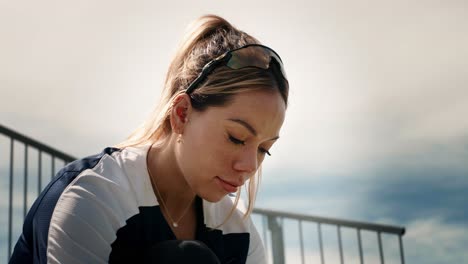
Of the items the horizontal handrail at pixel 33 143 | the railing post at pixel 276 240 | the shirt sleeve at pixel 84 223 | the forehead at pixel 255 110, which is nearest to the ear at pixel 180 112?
the forehead at pixel 255 110

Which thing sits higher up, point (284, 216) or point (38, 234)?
point (284, 216)

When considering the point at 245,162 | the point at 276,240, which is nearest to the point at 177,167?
the point at 245,162

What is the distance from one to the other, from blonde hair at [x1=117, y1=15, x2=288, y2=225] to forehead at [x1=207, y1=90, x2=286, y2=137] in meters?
0.02

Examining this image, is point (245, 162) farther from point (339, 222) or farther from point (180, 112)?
point (339, 222)

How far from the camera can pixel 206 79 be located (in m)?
2.06

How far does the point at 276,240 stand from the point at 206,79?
3277 millimetres

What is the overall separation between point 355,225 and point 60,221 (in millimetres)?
3767

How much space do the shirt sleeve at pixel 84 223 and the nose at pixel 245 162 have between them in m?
0.41

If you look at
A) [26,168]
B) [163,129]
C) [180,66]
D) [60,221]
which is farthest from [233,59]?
[26,168]

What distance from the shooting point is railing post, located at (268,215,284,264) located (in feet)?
16.6

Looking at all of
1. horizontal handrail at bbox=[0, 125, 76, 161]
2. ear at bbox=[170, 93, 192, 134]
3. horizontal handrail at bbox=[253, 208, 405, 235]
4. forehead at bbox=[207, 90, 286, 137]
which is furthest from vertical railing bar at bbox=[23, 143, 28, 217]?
forehead at bbox=[207, 90, 286, 137]

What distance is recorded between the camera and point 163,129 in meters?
2.19

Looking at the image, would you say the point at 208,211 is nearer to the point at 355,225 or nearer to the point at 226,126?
the point at 226,126

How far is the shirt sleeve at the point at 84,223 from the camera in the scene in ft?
5.81
